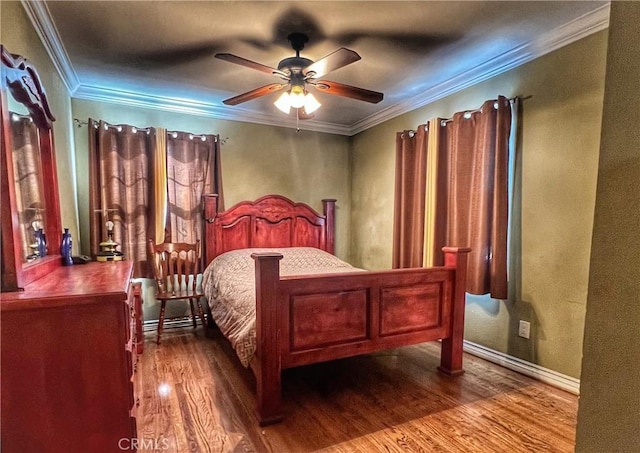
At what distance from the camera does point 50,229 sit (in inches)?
77.7

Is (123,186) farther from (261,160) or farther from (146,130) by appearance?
(261,160)

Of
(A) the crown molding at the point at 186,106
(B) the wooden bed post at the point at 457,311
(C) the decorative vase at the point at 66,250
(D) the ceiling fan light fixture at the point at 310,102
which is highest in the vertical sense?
(A) the crown molding at the point at 186,106

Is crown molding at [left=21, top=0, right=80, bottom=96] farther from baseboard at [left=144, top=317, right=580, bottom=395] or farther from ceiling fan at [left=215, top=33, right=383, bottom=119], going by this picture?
baseboard at [left=144, top=317, right=580, bottom=395]

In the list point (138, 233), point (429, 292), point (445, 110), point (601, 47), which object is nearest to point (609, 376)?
point (429, 292)

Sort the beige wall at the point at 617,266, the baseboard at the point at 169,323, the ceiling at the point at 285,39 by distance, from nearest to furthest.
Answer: the beige wall at the point at 617,266 → the ceiling at the point at 285,39 → the baseboard at the point at 169,323

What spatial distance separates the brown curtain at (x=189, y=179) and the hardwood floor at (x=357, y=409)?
1349 millimetres

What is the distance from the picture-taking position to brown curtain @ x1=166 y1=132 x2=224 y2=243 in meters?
3.56

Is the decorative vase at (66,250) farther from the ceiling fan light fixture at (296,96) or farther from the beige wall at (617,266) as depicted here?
the beige wall at (617,266)

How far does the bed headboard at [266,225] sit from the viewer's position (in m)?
3.71

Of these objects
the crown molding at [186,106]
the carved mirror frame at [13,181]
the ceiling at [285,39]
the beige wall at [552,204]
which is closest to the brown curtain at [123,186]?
the crown molding at [186,106]

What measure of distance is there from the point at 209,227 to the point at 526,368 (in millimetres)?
3186

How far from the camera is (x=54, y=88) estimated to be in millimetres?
2494

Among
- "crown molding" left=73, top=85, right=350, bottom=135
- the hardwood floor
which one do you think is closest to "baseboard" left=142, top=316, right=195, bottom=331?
the hardwood floor

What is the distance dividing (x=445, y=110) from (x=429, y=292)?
1.80m
